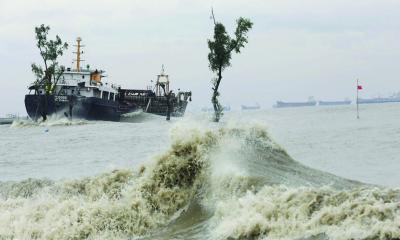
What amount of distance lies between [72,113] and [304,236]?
55.8 metres

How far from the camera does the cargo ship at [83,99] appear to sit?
61875 millimetres

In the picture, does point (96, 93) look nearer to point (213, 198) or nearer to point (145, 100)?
point (145, 100)

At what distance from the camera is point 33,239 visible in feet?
33.3

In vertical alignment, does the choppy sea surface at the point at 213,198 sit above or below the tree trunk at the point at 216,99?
below

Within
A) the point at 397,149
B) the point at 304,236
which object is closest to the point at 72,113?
the point at 397,149

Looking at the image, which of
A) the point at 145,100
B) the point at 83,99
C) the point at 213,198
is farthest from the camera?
the point at 145,100

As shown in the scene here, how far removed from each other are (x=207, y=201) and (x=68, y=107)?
2083 inches

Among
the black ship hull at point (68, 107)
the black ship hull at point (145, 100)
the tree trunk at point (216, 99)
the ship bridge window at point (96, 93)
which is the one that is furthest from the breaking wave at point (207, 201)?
the black ship hull at point (145, 100)

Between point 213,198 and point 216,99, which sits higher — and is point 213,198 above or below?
below

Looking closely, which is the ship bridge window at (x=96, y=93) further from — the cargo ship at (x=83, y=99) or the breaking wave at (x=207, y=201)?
the breaking wave at (x=207, y=201)

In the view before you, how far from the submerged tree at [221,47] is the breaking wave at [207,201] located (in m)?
32.0

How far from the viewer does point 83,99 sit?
6166 centimetres

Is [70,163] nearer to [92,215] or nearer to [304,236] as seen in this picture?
[92,215]

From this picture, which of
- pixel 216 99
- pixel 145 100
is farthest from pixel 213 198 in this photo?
pixel 145 100
